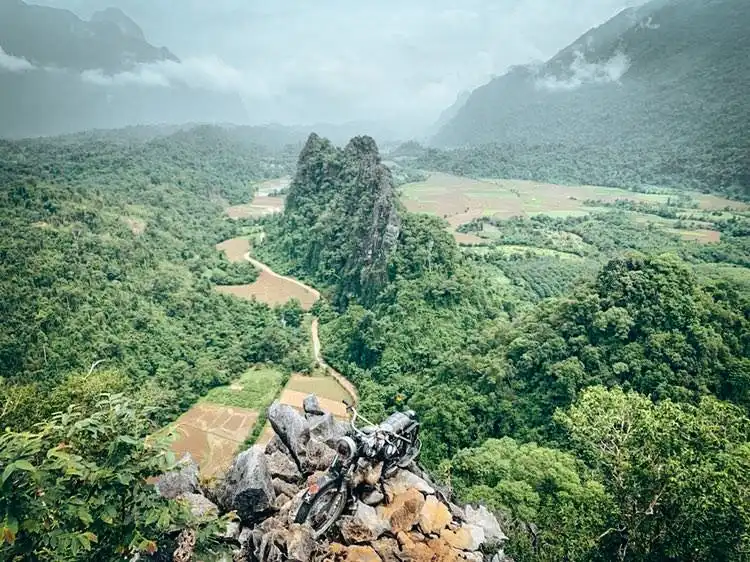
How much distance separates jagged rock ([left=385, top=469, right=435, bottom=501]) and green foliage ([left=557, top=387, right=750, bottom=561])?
226 inches

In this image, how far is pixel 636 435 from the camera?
1549cm

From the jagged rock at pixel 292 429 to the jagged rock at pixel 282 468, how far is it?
1.06ft

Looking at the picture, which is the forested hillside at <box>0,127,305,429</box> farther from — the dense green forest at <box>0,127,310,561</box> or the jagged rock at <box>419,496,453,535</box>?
the jagged rock at <box>419,496,453,535</box>

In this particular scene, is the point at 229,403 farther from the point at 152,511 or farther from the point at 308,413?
the point at 152,511

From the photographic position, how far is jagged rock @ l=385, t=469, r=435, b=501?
13719 millimetres

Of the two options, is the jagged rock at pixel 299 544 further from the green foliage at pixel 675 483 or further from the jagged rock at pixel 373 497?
the green foliage at pixel 675 483

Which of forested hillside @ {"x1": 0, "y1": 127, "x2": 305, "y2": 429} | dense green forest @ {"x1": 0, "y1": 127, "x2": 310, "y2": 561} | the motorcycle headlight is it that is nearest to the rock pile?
the motorcycle headlight

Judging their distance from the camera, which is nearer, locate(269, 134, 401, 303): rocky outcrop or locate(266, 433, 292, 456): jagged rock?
locate(266, 433, 292, 456): jagged rock

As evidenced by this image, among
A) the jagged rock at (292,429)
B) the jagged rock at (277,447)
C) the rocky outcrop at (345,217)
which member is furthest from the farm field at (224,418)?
the jagged rock at (292,429)

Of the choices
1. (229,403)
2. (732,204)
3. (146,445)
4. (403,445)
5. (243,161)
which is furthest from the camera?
(243,161)

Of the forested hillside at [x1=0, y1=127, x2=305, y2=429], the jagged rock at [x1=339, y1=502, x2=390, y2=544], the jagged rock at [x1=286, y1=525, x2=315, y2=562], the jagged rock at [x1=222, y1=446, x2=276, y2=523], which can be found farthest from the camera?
the forested hillside at [x1=0, y1=127, x2=305, y2=429]

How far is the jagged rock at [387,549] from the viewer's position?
38.4 feet

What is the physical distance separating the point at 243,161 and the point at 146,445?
182 metres

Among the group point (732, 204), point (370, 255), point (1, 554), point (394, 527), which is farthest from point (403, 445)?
point (732, 204)
